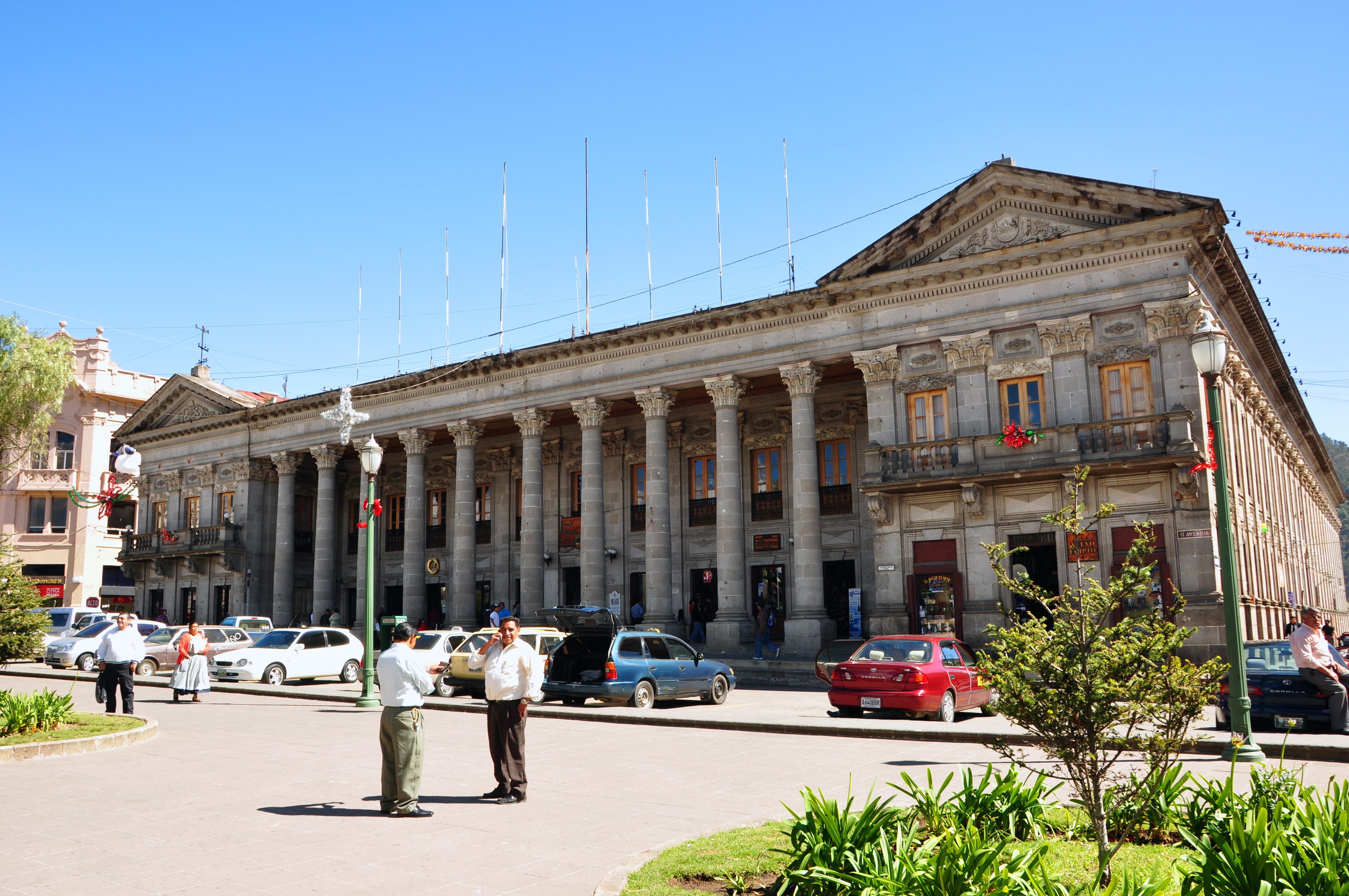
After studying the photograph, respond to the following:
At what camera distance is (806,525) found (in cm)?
3138

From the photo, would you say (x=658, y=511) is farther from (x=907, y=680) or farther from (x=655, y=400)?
(x=907, y=680)

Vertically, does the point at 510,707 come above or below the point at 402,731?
above

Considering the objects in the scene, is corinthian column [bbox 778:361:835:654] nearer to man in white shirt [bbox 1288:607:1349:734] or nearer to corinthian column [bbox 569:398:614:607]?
corinthian column [bbox 569:398:614:607]

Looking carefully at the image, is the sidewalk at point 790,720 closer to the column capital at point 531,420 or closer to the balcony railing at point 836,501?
the balcony railing at point 836,501

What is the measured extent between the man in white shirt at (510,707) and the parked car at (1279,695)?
1030 cm

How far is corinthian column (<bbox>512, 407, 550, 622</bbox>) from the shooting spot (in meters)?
37.0

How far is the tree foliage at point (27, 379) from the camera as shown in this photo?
42156 millimetres

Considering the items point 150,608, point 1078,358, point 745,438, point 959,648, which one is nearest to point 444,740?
point 959,648

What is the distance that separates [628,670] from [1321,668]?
38.3 feet

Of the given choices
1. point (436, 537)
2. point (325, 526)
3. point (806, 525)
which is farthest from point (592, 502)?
point (325, 526)

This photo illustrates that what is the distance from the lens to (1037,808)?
23.0ft

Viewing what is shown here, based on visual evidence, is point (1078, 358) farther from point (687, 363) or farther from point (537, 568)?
point (537, 568)

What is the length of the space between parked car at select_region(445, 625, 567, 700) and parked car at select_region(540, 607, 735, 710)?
65cm

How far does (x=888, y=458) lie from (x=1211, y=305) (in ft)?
32.1
